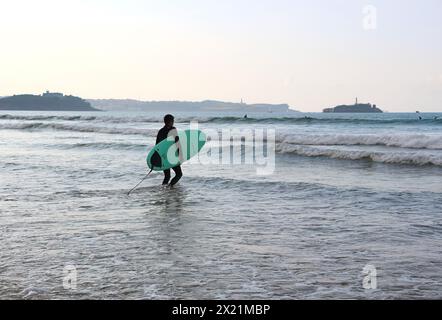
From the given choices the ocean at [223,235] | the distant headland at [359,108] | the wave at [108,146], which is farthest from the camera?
the distant headland at [359,108]

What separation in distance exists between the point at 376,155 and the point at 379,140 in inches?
323

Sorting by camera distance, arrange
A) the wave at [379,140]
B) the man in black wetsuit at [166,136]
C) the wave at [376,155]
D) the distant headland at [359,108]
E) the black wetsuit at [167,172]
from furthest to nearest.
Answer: the distant headland at [359,108]
the wave at [379,140]
the wave at [376,155]
the black wetsuit at [167,172]
the man in black wetsuit at [166,136]

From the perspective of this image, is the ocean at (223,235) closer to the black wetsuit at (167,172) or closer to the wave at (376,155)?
the black wetsuit at (167,172)

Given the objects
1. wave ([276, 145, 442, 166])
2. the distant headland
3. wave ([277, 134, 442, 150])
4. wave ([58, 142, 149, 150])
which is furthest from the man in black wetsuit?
the distant headland

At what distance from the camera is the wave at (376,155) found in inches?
609

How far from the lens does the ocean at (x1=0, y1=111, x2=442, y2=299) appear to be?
14.2ft

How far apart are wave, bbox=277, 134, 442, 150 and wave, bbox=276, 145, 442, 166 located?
17.5ft

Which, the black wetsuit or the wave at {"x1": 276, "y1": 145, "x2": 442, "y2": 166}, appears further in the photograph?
the wave at {"x1": 276, "y1": 145, "x2": 442, "y2": 166}

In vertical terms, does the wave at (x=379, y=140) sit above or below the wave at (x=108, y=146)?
above

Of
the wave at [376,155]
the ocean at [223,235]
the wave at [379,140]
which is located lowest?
the ocean at [223,235]

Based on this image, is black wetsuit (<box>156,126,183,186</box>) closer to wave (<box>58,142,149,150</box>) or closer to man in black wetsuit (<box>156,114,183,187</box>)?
man in black wetsuit (<box>156,114,183,187</box>)

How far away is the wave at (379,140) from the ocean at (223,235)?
936cm

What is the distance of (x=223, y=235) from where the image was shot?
20.7 ft

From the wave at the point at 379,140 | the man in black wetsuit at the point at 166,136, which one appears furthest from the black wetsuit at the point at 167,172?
the wave at the point at 379,140
